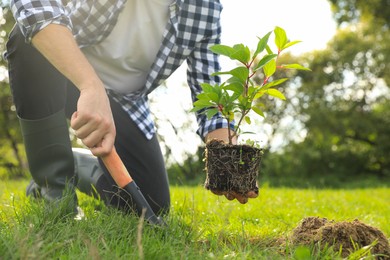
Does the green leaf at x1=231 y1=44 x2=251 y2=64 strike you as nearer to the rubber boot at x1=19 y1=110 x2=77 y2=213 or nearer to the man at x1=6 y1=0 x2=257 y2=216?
the man at x1=6 y1=0 x2=257 y2=216

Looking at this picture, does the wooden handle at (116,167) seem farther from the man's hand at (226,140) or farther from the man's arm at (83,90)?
the man's hand at (226,140)

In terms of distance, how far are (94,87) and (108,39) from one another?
0.95m

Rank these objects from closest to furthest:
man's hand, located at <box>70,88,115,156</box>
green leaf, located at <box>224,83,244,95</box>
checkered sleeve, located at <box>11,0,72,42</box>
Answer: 1. man's hand, located at <box>70,88,115,156</box>
2. checkered sleeve, located at <box>11,0,72,42</box>
3. green leaf, located at <box>224,83,244,95</box>

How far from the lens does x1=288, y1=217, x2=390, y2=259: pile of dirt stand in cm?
210

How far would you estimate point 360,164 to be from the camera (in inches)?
561

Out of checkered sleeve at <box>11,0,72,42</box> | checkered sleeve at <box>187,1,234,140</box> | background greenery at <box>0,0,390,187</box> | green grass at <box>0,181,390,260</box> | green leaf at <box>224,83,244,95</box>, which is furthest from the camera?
background greenery at <box>0,0,390,187</box>

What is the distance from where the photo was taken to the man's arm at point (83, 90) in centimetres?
188

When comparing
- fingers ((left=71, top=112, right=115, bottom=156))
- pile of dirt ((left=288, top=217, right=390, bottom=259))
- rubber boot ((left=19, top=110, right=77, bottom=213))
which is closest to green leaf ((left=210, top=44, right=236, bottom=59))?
fingers ((left=71, top=112, right=115, bottom=156))

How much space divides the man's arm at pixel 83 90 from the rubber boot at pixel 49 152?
29.2 inches

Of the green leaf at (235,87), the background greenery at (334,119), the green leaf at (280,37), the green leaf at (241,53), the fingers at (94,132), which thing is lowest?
the background greenery at (334,119)

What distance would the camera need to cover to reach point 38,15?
2037 mm

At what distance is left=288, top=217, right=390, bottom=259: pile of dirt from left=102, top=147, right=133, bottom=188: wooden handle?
0.75 meters

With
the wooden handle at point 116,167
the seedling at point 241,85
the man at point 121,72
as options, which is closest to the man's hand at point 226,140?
the man at point 121,72

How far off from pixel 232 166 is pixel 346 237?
55 centimetres
